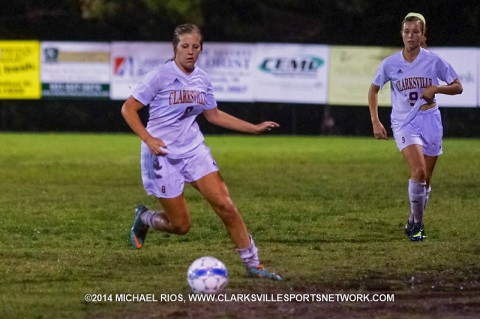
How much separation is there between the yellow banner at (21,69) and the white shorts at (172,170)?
20.7 meters

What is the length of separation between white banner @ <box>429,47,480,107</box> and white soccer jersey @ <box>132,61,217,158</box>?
18.9 metres

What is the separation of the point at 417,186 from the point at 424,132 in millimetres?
559

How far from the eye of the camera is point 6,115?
30.5m

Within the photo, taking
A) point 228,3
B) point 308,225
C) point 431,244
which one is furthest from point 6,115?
point 431,244

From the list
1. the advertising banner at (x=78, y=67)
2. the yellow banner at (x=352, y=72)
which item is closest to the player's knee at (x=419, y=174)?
the yellow banner at (x=352, y=72)

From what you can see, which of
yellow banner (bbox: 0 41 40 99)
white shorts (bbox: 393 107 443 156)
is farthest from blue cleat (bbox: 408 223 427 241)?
yellow banner (bbox: 0 41 40 99)

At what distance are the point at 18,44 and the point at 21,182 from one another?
494 inches

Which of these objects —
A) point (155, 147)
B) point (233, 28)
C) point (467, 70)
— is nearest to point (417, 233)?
point (155, 147)

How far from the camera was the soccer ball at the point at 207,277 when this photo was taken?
26.1 ft

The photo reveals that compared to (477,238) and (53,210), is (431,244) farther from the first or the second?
(53,210)

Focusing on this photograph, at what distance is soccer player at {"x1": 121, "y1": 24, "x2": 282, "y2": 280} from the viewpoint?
28.5 feet

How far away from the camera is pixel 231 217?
8.75 metres

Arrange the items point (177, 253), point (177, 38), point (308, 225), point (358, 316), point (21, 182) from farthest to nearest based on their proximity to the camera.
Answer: point (21, 182) → point (308, 225) → point (177, 253) → point (177, 38) → point (358, 316)

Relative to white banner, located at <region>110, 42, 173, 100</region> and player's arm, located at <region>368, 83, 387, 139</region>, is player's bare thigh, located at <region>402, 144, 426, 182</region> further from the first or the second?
white banner, located at <region>110, 42, 173, 100</region>
